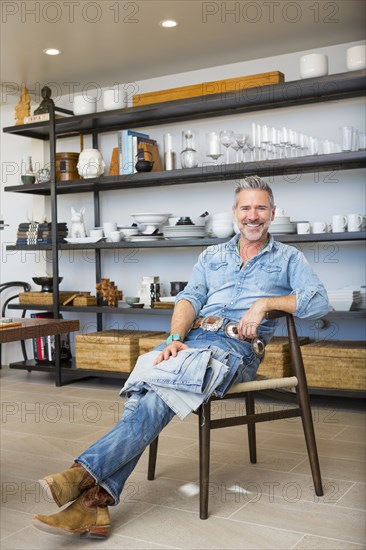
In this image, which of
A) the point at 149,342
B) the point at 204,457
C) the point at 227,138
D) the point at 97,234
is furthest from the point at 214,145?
the point at 204,457

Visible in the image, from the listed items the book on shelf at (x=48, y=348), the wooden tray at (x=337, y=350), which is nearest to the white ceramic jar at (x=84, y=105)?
the book on shelf at (x=48, y=348)

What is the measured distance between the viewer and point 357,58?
400 centimetres

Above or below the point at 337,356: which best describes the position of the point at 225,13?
above

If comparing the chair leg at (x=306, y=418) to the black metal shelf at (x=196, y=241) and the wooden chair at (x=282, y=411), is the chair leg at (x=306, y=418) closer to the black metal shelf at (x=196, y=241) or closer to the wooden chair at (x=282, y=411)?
the wooden chair at (x=282, y=411)

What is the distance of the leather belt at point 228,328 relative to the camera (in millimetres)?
2615

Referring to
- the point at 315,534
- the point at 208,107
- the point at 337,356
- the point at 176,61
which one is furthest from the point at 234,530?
the point at 176,61

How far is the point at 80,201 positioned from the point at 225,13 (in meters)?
2.22

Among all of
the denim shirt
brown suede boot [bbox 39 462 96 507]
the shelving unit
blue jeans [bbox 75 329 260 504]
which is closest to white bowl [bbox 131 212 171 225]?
the shelving unit

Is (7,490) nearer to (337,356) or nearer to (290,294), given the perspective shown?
(290,294)

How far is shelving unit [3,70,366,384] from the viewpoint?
4137 mm

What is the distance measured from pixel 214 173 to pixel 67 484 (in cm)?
270

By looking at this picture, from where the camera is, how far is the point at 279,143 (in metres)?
4.20

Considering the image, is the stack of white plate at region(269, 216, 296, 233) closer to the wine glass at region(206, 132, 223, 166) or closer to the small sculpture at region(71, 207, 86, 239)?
the wine glass at region(206, 132, 223, 166)

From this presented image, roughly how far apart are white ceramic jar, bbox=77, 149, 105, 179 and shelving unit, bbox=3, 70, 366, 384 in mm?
87
